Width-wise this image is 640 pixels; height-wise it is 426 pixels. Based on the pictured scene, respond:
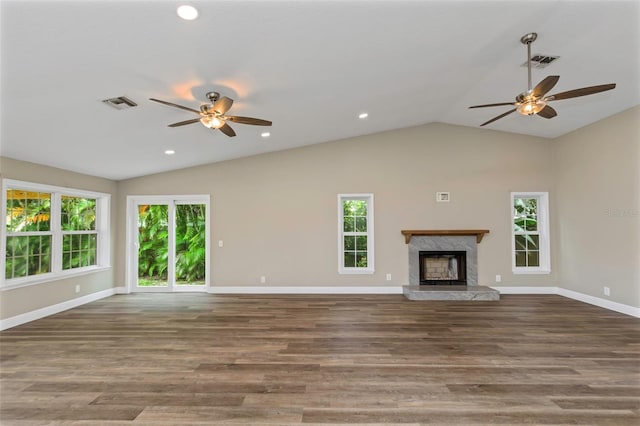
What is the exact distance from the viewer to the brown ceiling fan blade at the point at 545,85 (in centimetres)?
271

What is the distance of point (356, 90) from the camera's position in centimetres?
394

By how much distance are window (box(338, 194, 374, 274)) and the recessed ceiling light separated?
433 centimetres

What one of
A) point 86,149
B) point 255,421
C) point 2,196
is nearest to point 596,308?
point 255,421

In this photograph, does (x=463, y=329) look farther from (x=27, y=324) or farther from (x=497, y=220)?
(x=27, y=324)

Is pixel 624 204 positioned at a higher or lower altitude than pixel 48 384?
higher

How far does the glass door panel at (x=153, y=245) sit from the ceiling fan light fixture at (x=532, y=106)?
252 inches

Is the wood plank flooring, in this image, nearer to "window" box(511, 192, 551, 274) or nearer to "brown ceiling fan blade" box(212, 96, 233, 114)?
"window" box(511, 192, 551, 274)

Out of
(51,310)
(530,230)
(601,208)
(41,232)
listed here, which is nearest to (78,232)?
(41,232)

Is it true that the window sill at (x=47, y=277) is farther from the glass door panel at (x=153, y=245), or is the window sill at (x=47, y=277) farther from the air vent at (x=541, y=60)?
the air vent at (x=541, y=60)

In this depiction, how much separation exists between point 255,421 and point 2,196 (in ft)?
15.2

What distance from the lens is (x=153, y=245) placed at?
6.35m

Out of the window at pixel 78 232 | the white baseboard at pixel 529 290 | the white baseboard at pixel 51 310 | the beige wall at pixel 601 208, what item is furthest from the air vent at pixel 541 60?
the white baseboard at pixel 51 310

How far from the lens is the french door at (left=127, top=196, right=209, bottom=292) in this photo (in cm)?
628

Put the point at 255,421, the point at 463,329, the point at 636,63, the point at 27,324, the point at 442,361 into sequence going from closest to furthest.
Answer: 1. the point at 255,421
2. the point at 442,361
3. the point at 636,63
4. the point at 463,329
5. the point at 27,324
